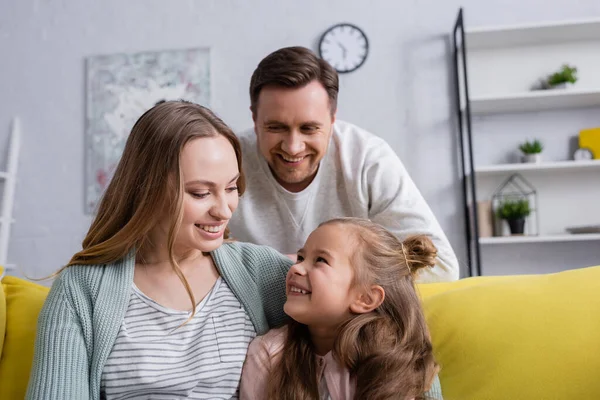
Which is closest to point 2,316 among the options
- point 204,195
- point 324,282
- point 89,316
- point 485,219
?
point 89,316

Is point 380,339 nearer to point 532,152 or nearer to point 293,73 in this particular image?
point 293,73

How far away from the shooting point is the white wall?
3451mm

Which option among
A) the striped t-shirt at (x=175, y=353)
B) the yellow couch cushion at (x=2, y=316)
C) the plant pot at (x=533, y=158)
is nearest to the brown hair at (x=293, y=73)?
the striped t-shirt at (x=175, y=353)

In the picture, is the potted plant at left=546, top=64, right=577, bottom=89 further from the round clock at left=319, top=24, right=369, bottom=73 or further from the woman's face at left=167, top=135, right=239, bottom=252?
the woman's face at left=167, top=135, right=239, bottom=252

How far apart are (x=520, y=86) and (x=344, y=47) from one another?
996 mm

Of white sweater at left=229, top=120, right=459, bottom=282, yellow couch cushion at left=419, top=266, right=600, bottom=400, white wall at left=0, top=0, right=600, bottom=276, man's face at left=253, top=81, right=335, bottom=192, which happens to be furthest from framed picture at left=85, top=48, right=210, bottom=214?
yellow couch cushion at left=419, top=266, right=600, bottom=400

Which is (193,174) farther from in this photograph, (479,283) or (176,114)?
(479,283)

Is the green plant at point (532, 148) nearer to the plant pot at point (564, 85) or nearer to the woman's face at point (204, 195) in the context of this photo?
the plant pot at point (564, 85)

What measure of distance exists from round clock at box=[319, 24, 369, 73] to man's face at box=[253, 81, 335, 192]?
1.67 m

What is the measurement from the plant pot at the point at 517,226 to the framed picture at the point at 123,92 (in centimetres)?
182

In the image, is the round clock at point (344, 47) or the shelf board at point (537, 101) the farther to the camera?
the round clock at point (344, 47)

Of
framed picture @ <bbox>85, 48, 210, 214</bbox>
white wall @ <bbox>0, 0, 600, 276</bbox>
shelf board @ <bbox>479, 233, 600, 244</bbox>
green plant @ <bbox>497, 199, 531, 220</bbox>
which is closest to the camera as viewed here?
shelf board @ <bbox>479, 233, 600, 244</bbox>

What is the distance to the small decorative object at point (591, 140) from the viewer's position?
3234 mm

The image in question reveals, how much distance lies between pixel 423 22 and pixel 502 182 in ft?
3.28
